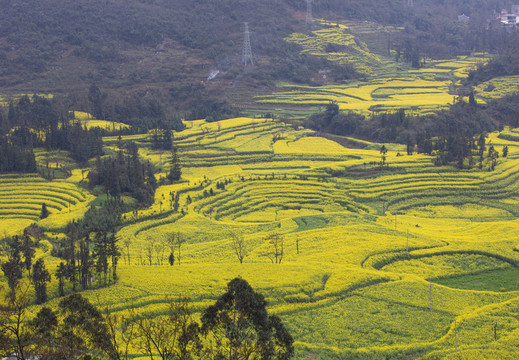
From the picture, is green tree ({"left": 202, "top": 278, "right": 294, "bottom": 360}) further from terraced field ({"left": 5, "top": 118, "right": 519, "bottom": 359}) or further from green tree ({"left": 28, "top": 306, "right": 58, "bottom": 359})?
green tree ({"left": 28, "top": 306, "right": 58, "bottom": 359})

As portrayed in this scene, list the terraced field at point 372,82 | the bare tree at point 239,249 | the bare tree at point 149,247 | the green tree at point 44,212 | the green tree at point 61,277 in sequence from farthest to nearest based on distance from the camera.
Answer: the terraced field at point 372,82 < the green tree at point 44,212 < the bare tree at point 149,247 < the bare tree at point 239,249 < the green tree at point 61,277

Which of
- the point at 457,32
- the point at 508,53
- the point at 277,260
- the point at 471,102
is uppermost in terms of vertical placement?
the point at 457,32

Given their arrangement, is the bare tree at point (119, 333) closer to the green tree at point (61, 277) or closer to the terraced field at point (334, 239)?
the terraced field at point (334, 239)

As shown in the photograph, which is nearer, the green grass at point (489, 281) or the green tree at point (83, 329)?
the green tree at point (83, 329)

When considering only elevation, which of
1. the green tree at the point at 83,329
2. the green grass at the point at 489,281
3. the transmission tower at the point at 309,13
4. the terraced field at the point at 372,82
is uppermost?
the transmission tower at the point at 309,13

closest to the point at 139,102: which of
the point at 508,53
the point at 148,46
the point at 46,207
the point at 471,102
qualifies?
the point at 148,46

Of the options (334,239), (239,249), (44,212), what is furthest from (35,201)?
(334,239)

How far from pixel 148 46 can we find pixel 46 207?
66266 mm

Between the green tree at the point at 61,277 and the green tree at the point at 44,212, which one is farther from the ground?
the green tree at the point at 44,212

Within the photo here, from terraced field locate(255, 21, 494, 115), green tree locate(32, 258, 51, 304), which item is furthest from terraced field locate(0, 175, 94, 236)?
terraced field locate(255, 21, 494, 115)

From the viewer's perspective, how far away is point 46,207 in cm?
4722

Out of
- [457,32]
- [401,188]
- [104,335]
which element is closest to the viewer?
[104,335]

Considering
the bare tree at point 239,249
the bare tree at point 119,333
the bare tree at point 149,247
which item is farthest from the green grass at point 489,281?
the bare tree at point 119,333

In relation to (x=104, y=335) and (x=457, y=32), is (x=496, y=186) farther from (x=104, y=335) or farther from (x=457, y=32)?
(x=457, y=32)
